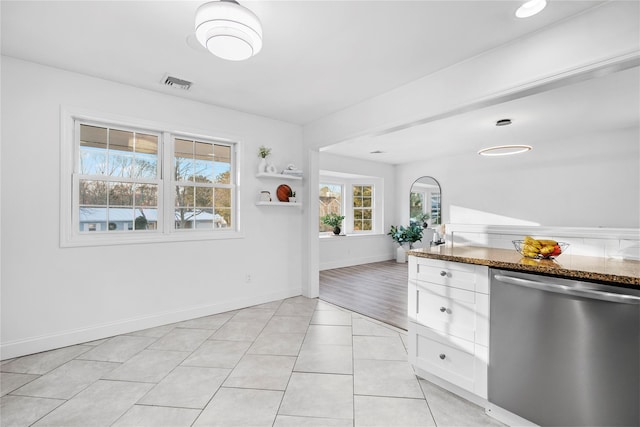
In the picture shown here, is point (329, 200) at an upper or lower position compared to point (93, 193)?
upper

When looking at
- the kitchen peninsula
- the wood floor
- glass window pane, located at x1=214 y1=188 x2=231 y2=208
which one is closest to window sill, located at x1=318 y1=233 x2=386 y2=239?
Result: the wood floor

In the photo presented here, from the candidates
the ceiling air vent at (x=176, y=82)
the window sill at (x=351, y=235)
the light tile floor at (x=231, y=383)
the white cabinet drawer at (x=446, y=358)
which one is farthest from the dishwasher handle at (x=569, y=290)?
the window sill at (x=351, y=235)

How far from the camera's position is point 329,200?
23.6 ft

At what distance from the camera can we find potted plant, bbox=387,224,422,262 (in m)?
7.12

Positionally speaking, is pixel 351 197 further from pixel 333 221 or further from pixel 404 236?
pixel 404 236

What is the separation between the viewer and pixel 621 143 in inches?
188

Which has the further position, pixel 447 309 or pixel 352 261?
pixel 352 261

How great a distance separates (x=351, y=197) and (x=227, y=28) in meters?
5.84

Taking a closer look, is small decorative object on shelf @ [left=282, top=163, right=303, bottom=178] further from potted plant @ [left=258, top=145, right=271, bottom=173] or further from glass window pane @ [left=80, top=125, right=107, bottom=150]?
glass window pane @ [left=80, top=125, right=107, bottom=150]

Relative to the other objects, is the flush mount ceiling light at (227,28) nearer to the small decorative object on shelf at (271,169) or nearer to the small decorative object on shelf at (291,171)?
the small decorative object on shelf at (271,169)

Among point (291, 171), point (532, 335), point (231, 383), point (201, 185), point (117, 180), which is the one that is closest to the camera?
point (532, 335)

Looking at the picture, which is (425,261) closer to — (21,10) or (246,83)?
(246,83)

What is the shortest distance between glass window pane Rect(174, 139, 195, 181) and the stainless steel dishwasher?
3325 millimetres

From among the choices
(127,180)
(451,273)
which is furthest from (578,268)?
(127,180)
